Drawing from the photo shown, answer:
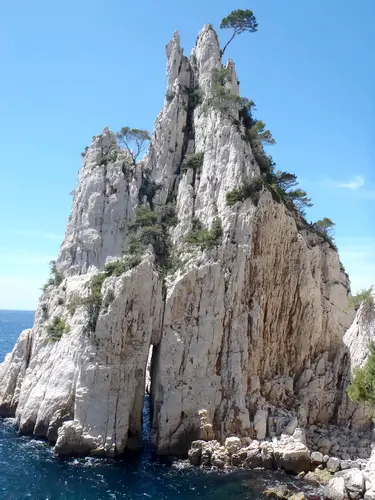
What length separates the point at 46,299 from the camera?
4962 centimetres

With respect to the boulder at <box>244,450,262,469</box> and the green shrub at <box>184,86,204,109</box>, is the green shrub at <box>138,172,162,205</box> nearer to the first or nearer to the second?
the green shrub at <box>184,86,204,109</box>

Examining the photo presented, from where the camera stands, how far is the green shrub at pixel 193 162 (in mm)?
51125

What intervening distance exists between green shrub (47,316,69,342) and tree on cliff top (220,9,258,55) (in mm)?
41116

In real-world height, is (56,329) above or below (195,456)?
above

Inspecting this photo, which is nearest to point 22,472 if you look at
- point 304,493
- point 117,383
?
point 117,383

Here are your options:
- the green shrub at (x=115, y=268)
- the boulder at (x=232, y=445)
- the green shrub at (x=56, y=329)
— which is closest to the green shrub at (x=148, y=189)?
the green shrub at (x=115, y=268)

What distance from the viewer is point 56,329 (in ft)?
145

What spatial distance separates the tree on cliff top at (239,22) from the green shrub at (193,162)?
18.3m

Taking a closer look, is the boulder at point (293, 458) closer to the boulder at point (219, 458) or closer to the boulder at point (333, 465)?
the boulder at point (333, 465)

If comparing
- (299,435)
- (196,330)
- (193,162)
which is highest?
(193,162)

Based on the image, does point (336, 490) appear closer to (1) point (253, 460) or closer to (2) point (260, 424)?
(1) point (253, 460)

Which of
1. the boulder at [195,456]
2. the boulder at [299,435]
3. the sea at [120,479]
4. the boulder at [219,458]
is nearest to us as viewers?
the sea at [120,479]

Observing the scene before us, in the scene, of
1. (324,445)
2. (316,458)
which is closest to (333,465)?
(316,458)

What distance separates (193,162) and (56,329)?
78.2ft
